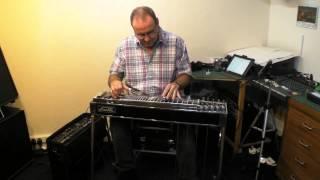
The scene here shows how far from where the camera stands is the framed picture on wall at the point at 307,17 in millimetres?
2341

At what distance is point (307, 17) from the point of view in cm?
242

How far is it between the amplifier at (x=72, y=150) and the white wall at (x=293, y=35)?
1.66 metres

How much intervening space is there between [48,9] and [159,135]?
137cm

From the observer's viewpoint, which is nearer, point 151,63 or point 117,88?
point 117,88

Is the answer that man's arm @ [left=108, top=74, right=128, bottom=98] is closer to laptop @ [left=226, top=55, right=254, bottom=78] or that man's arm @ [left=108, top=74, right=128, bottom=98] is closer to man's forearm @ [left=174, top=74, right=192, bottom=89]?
man's forearm @ [left=174, top=74, right=192, bottom=89]

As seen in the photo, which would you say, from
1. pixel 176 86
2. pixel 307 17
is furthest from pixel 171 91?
pixel 307 17

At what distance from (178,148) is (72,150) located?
0.74 meters

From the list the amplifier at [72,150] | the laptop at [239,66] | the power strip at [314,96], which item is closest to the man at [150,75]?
the amplifier at [72,150]

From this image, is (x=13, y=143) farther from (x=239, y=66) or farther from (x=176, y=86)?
(x=239, y=66)

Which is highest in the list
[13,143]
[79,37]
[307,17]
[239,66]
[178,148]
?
[307,17]

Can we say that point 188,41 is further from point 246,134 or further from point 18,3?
point 18,3

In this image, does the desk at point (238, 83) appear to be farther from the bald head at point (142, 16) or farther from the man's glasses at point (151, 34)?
the bald head at point (142, 16)

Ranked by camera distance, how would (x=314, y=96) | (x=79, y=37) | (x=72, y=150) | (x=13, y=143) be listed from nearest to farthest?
(x=314, y=96), (x=72, y=150), (x=13, y=143), (x=79, y=37)

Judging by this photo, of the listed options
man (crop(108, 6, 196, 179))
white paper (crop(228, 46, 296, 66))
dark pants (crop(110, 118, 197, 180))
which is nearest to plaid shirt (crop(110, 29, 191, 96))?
man (crop(108, 6, 196, 179))
